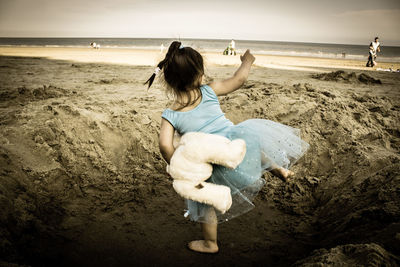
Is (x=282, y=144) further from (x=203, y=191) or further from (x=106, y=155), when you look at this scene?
(x=106, y=155)

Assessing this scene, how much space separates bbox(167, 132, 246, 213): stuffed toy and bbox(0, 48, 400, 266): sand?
24.8 inches

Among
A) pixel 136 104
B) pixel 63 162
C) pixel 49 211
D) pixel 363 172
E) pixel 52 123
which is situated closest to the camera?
pixel 49 211

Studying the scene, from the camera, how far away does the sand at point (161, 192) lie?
1795 mm

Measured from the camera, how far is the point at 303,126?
3203mm

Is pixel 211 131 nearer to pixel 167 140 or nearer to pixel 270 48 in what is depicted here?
pixel 167 140

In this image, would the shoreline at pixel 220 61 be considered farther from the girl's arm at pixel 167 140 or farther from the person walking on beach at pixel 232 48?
the girl's arm at pixel 167 140

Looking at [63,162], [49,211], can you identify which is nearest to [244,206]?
[49,211]

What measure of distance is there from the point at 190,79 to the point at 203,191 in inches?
29.6

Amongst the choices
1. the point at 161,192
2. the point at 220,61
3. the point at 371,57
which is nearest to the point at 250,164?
the point at 161,192

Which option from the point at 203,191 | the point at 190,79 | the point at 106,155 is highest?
the point at 190,79

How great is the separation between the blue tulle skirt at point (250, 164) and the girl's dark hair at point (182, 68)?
0.42m

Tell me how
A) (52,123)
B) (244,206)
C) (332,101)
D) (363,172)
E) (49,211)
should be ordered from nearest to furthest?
(244,206) < (49,211) < (363,172) < (52,123) < (332,101)

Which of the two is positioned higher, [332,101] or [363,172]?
[332,101]

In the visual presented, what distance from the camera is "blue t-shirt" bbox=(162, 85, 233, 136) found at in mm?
1704
